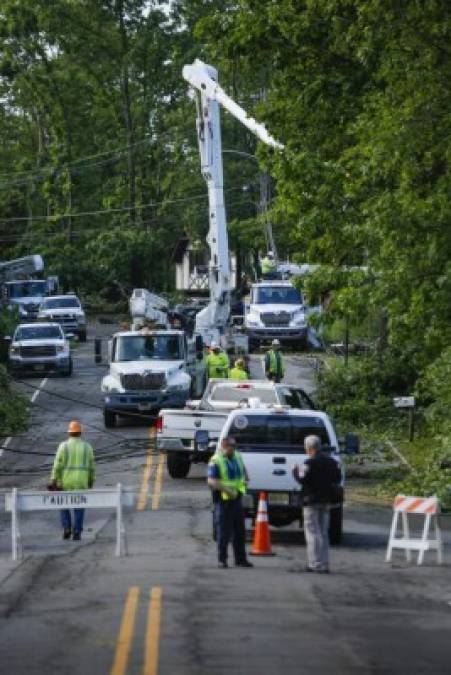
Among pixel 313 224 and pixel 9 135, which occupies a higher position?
pixel 9 135

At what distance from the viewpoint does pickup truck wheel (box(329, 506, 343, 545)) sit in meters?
22.7

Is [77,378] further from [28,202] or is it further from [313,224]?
[28,202]

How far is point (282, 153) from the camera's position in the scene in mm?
34625

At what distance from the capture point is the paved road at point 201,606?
1392 cm

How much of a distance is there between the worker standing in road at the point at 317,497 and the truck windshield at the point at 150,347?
1942 centimetres

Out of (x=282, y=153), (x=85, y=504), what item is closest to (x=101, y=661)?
(x=85, y=504)

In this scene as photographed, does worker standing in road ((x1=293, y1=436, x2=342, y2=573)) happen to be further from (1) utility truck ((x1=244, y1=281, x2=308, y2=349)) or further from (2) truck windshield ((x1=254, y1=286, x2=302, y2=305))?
(2) truck windshield ((x1=254, y1=286, x2=302, y2=305))

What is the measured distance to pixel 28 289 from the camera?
74.6 metres

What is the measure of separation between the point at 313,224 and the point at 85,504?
503 inches

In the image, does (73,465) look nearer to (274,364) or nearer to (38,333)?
(274,364)

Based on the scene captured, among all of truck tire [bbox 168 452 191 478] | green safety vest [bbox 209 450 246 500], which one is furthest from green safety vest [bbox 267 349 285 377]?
green safety vest [bbox 209 450 246 500]

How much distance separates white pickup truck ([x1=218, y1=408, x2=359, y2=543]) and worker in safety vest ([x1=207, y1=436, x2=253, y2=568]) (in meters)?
1.97

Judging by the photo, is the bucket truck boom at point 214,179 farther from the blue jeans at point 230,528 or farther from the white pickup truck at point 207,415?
the blue jeans at point 230,528

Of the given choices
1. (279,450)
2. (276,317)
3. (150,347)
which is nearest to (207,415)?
(279,450)
